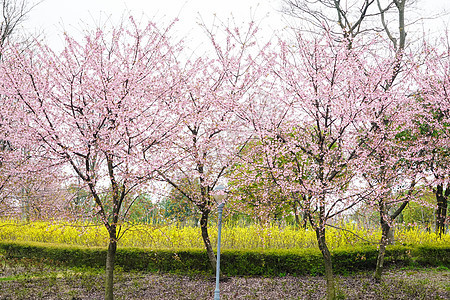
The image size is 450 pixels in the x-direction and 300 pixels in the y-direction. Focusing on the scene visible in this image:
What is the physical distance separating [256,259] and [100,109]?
500cm

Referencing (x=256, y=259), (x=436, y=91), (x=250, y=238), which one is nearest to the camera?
(x=436, y=91)

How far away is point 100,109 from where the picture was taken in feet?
18.5

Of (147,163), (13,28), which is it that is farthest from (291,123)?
(13,28)

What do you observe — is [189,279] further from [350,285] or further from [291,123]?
[291,123]

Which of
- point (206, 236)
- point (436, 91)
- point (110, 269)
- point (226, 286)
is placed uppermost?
point (436, 91)

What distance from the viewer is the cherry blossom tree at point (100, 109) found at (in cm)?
549

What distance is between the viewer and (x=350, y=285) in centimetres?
720

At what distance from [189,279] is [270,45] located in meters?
5.49

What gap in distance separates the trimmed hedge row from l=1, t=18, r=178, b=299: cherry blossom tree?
2813 millimetres

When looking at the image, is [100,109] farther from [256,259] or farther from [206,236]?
[256,259]

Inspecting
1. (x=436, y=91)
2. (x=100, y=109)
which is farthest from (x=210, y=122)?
(x=436, y=91)

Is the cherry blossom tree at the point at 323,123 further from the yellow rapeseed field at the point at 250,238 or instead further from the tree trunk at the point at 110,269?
the yellow rapeseed field at the point at 250,238

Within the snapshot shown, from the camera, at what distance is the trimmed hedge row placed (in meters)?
8.20

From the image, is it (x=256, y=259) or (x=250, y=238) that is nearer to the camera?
(x=256, y=259)
